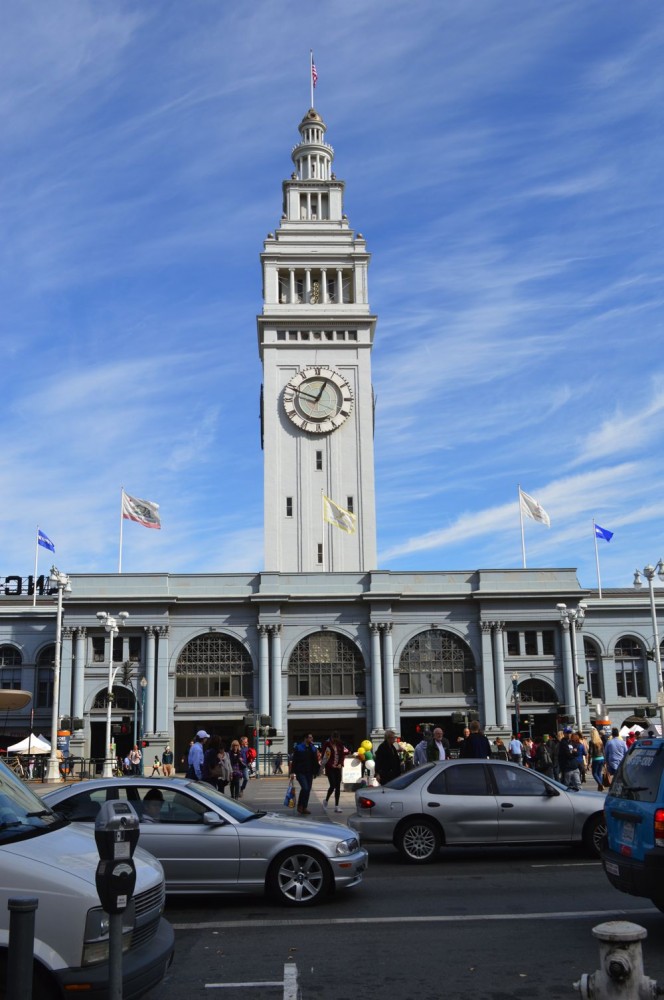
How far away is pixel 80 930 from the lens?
654 centimetres

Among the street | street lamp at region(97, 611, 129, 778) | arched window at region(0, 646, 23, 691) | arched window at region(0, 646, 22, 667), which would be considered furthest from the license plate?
arched window at region(0, 646, 22, 667)

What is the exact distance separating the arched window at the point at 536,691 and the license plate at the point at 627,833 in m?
49.5

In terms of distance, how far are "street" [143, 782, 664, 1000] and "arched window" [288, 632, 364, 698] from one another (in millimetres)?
43543

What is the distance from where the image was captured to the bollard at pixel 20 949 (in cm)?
551

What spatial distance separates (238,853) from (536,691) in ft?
161

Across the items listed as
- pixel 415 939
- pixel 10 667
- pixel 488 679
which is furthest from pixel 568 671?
pixel 415 939

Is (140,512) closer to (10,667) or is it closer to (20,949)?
(10,667)

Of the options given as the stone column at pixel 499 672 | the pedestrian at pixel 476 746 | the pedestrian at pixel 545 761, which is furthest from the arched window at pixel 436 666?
the pedestrian at pixel 476 746

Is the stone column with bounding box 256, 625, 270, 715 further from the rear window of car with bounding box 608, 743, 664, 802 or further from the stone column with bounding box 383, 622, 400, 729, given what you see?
the rear window of car with bounding box 608, 743, 664, 802

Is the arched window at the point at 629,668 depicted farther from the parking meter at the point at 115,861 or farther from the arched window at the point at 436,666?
the parking meter at the point at 115,861

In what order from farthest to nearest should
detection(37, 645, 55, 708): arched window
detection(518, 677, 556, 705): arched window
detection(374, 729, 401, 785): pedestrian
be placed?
detection(37, 645, 55, 708): arched window, detection(518, 677, 556, 705): arched window, detection(374, 729, 401, 785): pedestrian

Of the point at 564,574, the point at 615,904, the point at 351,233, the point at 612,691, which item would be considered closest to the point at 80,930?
the point at 615,904

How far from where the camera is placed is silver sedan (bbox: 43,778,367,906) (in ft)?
39.6

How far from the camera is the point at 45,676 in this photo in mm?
61094
